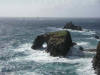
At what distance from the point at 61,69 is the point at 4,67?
619 inches

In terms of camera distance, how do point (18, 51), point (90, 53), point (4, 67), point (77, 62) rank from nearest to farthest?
point (4, 67) < point (77, 62) < point (90, 53) < point (18, 51)

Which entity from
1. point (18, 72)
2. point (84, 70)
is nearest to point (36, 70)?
point (18, 72)

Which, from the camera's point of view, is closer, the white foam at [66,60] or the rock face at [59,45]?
the white foam at [66,60]

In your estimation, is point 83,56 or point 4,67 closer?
point 4,67

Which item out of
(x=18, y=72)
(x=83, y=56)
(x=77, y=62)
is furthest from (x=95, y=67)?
(x=18, y=72)

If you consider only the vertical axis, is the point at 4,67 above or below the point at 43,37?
below

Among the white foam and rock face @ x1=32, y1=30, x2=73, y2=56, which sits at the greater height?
rock face @ x1=32, y1=30, x2=73, y2=56

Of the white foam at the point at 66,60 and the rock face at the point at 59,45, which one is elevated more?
A: the rock face at the point at 59,45

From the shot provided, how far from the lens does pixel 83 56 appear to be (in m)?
60.2

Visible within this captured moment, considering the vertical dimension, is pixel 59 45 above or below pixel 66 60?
above

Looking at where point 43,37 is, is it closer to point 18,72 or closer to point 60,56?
point 60,56

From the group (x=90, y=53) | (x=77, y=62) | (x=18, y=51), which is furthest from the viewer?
(x=18, y=51)

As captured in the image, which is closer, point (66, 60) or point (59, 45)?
point (66, 60)

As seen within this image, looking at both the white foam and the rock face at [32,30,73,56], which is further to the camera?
the rock face at [32,30,73,56]
